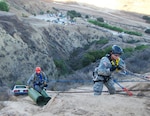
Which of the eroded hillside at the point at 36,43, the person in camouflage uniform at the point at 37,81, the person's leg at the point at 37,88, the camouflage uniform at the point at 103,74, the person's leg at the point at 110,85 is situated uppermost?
the camouflage uniform at the point at 103,74

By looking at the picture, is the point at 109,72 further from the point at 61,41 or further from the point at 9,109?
the point at 61,41

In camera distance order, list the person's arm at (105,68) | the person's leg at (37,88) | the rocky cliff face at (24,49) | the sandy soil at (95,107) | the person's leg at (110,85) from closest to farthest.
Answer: the sandy soil at (95,107), the person's arm at (105,68), the person's leg at (110,85), the person's leg at (37,88), the rocky cliff face at (24,49)

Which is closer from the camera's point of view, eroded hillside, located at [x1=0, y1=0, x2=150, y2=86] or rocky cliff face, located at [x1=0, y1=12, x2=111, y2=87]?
rocky cliff face, located at [x1=0, y1=12, x2=111, y2=87]

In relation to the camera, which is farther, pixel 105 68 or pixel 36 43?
pixel 36 43

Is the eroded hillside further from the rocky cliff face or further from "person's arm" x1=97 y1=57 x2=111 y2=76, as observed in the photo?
"person's arm" x1=97 y1=57 x2=111 y2=76

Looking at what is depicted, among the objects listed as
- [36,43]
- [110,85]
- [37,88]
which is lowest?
[36,43]

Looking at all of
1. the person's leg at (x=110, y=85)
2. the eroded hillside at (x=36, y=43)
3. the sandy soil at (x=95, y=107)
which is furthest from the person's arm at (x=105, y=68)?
the eroded hillside at (x=36, y=43)

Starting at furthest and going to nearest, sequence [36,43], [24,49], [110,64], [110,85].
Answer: [36,43] < [24,49] < [110,85] < [110,64]

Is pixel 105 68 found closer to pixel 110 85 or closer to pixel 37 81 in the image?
pixel 110 85

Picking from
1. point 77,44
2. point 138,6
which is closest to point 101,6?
point 138,6

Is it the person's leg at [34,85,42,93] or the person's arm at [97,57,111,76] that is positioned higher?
the person's arm at [97,57,111,76]

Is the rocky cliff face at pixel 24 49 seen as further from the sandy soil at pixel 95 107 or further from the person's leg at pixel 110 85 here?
the sandy soil at pixel 95 107

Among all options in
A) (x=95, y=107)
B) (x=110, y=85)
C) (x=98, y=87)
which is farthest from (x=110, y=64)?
(x=95, y=107)

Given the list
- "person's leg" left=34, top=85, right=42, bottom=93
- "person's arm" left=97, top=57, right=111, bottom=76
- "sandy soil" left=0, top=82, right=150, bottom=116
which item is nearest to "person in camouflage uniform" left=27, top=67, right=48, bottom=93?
"person's leg" left=34, top=85, right=42, bottom=93
